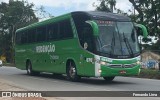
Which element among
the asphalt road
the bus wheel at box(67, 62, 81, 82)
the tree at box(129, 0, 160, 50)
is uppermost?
the tree at box(129, 0, 160, 50)

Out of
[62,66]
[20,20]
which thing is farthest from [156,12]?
[62,66]

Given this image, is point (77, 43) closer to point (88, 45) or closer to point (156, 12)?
point (88, 45)

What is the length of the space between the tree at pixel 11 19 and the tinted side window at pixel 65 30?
65.1 meters

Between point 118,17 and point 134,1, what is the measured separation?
44.8 metres

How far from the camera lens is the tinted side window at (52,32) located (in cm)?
2368

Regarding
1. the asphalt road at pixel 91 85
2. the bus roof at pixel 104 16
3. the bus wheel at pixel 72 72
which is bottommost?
the asphalt road at pixel 91 85

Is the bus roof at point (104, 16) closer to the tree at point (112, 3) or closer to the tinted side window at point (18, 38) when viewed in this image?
the tinted side window at point (18, 38)

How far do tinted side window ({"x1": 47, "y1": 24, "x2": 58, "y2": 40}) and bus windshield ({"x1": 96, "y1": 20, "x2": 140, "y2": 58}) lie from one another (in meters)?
4.32

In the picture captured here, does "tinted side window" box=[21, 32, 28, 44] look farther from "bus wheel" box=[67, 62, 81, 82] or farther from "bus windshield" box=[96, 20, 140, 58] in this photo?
"bus windshield" box=[96, 20, 140, 58]

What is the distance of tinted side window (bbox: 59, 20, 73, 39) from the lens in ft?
71.6

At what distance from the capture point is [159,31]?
60.7 m

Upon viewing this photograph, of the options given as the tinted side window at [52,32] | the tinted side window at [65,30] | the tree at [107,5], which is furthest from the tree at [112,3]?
the tinted side window at [65,30]

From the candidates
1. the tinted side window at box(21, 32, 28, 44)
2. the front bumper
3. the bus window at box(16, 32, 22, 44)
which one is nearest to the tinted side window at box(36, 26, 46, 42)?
the tinted side window at box(21, 32, 28, 44)

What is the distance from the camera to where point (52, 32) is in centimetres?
2423
